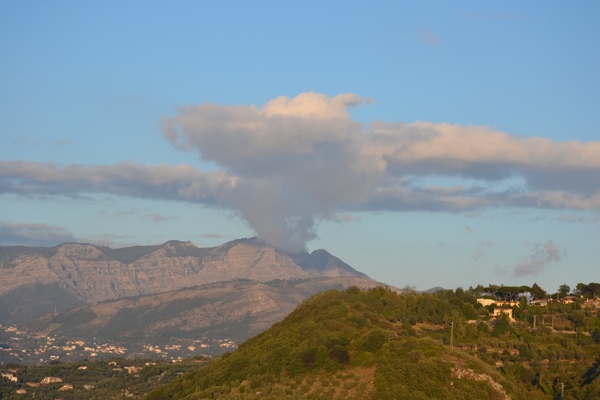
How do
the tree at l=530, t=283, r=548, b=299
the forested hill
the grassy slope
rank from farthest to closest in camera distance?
1. the tree at l=530, t=283, r=548, b=299
2. the forested hill
3. the grassy slope

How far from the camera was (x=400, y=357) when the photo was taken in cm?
9988

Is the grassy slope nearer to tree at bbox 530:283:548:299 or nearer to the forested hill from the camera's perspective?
the forested hill

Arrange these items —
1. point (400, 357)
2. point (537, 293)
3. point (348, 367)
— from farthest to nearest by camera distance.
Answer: point (537, 293) → point (348, 367) → point (400, 357)

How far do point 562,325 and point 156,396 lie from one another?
187 ft

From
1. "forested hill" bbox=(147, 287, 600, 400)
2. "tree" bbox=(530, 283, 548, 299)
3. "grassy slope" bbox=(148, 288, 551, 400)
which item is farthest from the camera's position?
"tree" bbox=(530, 283, 548, 299)

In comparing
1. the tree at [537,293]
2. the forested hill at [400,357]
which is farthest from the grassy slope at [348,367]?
the tree at [537,293]

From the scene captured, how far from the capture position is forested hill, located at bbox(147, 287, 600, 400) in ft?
316

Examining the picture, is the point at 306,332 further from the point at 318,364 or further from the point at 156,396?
the point at 156,396

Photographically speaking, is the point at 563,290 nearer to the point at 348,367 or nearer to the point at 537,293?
the point at 537,293

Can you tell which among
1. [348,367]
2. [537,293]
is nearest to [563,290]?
[537,293]

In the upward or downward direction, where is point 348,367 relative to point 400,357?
downward

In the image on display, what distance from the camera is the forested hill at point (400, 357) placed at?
96.4 metres

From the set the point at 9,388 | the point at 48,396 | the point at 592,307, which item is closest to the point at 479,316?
the point at 592,307

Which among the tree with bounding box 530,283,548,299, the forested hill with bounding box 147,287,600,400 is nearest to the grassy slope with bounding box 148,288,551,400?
the forested hill with bounding box 147,287,600,400
